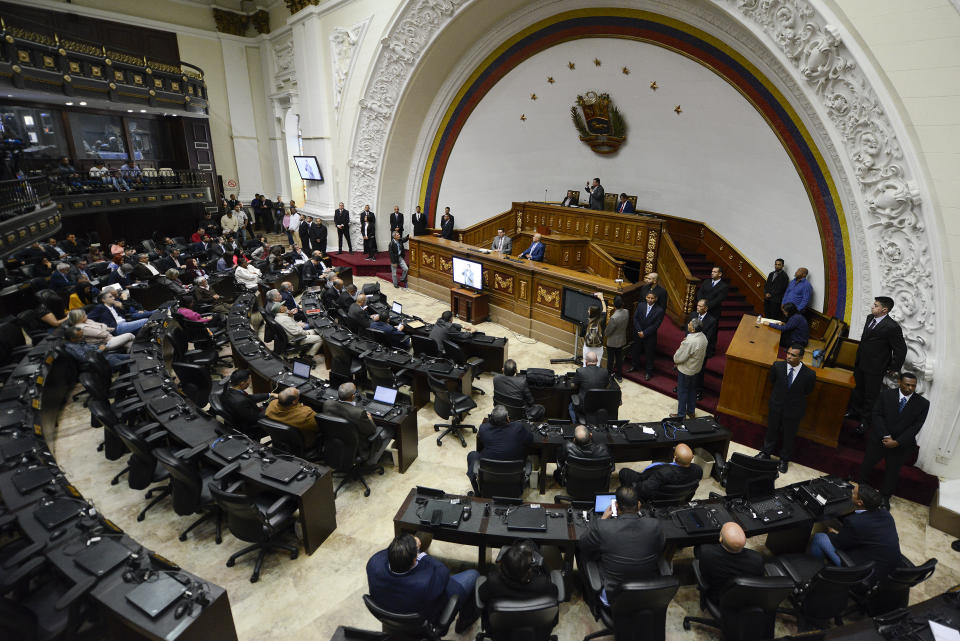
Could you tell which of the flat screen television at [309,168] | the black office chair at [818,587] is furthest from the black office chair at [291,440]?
the flat screen television at [309,168]

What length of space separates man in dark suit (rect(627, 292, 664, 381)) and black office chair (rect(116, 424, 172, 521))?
6.02m

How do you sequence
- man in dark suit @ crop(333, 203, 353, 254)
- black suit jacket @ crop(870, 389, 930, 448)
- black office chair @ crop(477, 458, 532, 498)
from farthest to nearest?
man in dark suit @ crop(333, 203, 353, 254) < black suit jacket @ crop(870, 389, 930, 448) < black office chair @ crop(477, 458, 532, 498)

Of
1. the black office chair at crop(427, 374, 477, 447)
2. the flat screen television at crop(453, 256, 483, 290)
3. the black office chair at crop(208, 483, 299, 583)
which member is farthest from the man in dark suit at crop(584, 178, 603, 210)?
the black office chair at crop(208, 483, 299, 583)

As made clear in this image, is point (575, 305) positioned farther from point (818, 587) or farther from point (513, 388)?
point (818, 587)

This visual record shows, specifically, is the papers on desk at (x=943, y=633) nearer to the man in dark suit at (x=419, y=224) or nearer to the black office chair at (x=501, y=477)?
the black office chair at (x=501, y=477)

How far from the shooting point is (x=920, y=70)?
484 centimetres

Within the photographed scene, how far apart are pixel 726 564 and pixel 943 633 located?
1144mm

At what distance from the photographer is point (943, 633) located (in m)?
2.77

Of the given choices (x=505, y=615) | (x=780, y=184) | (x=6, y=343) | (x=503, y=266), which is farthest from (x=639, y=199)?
(x=6, y=343)

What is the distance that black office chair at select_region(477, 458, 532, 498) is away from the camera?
164 inches

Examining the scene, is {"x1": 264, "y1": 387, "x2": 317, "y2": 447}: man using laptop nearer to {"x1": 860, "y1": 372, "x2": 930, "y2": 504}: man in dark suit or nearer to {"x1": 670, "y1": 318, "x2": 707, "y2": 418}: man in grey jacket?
{"x1": 670, "y1": 318, "x2": 707, "y2": 418}: man in grey jacket

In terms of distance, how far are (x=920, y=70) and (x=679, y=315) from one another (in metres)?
4.66

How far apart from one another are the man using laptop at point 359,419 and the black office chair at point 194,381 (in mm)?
2130

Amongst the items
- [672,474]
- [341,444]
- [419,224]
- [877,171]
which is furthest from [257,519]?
[419,224]
